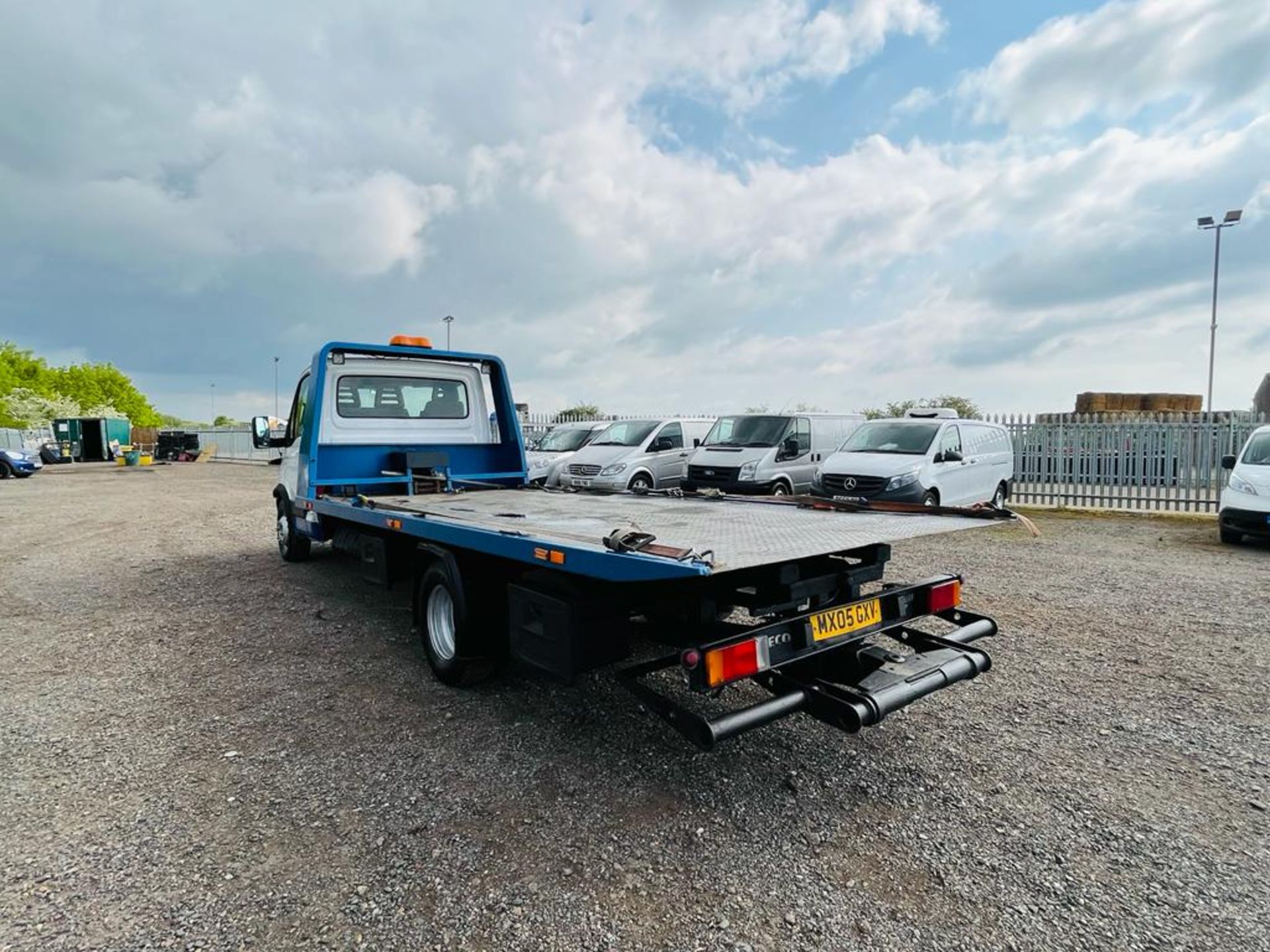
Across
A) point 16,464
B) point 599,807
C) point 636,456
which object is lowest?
point 599,807

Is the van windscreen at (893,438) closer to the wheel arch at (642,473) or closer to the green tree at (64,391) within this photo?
the wheel arch at (642,473)

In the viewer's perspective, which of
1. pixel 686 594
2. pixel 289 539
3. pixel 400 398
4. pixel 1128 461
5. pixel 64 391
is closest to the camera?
pixel 686 594

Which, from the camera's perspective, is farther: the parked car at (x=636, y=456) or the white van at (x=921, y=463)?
the parked car at (x=636, y=456)

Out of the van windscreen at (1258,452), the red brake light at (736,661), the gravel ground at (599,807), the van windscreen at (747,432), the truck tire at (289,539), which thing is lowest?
the gravel ground at (599,807)

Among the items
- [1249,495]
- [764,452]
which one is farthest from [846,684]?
[764,452]

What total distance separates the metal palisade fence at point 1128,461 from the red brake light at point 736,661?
1356 centimetres

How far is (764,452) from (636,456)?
244 cm

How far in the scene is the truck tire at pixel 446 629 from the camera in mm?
3830

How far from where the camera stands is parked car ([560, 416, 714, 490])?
12.7m

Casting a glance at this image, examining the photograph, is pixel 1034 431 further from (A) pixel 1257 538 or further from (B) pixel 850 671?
(B) pixel 850 671

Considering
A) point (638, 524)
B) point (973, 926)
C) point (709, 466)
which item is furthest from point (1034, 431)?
point (973, 926)

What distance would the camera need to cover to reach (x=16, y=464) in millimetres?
24609

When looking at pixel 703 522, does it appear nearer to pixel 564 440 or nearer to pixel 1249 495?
pixel 1249 495

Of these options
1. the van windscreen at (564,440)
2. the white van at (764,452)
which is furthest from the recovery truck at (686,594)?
the van windscreen at (564,440)
